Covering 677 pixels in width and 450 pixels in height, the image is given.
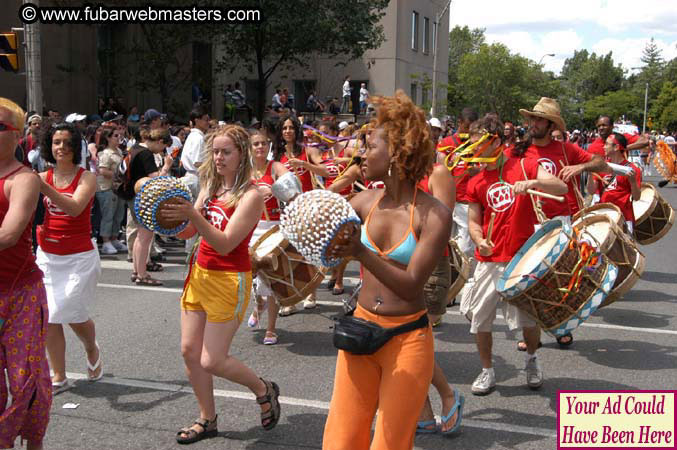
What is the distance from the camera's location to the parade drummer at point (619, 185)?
873cm

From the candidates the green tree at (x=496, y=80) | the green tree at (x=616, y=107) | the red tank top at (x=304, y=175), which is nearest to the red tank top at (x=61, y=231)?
the red tank top at (x=304, y=175)

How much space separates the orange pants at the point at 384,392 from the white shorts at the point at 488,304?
2103mm

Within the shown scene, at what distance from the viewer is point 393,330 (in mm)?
3104

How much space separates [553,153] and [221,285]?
344 centimetres

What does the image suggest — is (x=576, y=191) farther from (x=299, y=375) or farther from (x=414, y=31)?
(x=414, y=31)

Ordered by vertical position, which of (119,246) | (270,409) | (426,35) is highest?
(426,35)

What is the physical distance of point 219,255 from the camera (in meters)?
4.34

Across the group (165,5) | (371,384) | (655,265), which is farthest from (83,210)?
(165,5)

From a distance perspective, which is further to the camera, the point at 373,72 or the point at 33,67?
the point at 373,72

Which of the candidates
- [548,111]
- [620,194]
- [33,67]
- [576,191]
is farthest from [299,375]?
[33,67]

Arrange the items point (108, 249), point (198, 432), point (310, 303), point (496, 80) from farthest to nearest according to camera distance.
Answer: point (496, 80) → point (108, 249) → point (310, 303) → point (198, 432)

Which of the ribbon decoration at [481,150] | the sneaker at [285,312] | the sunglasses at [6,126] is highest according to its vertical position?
the sunglasses at [6,126]

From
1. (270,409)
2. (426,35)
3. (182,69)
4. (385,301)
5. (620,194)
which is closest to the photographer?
(385,301)

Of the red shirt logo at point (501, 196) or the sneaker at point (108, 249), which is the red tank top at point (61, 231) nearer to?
the red shirt logo at point (501, 196)
